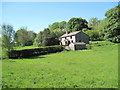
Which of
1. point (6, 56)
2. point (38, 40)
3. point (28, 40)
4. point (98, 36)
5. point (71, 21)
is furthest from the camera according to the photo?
point (71, 21)

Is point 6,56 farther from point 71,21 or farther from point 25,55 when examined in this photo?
point 71,21

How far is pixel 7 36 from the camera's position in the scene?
2783cm

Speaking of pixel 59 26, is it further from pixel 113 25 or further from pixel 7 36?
pixel 7 36

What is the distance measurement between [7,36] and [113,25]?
1331 inches

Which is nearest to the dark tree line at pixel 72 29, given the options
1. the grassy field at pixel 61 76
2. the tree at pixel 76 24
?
the tree at pixel 76 24

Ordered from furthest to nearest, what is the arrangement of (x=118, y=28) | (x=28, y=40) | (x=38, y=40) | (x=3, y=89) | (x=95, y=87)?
(x=28, y=40) < (x=38, y=40) < (x=118, y=28) < (x=95, y=87) < (x=3, y=89)

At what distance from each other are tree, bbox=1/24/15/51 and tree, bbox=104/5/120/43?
107ft

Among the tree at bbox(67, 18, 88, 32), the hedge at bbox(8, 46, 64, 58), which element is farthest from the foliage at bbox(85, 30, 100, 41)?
the hedge at bbox(8, 46, 64, 58)

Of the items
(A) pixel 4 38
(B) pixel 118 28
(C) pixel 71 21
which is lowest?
(A) pixel 4 38

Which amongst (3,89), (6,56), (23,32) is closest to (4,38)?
(6,56)

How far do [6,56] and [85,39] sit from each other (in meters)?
37.6

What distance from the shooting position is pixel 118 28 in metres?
36.0

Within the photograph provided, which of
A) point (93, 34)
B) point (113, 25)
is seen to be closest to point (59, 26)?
point (93, 34)

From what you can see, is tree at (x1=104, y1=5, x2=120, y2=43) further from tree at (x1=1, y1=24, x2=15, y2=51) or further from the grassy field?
tree at (x1=1, y1=24, x2=15, y2=51)
